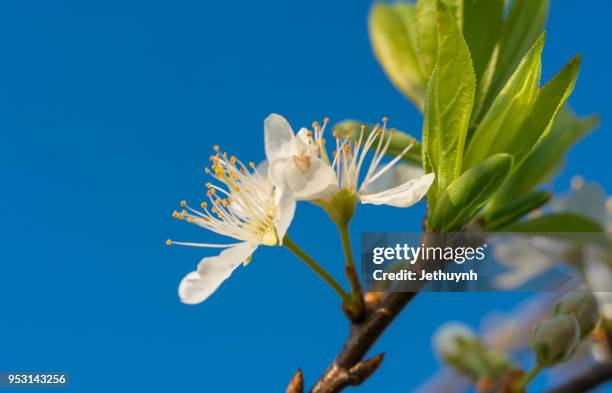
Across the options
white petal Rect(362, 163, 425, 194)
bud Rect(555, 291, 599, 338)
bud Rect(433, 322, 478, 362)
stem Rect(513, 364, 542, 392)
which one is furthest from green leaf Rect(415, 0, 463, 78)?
bud Rect(433, 322, 478, 362)

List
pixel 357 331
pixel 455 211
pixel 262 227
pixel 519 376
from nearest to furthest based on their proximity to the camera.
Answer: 1. pixel 455 211
2. pixel 357 331
3. pixel 262 227
4. pixel 519 376

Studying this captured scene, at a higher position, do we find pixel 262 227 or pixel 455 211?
pixel 262 227

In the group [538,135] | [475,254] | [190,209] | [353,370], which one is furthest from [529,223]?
[190,209]

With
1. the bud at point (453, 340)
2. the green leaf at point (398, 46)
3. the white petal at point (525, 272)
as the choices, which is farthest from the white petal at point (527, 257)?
the green leaf at point (398, 46)

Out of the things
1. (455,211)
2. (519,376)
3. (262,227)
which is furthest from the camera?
(519,376)

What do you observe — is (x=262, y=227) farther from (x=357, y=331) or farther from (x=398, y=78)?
(x=398, y=78)

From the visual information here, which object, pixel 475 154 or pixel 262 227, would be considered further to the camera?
pixel 262 227

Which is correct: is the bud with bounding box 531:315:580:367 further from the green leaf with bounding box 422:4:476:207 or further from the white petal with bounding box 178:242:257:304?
the white petal with bounding box 178:242:257:304
